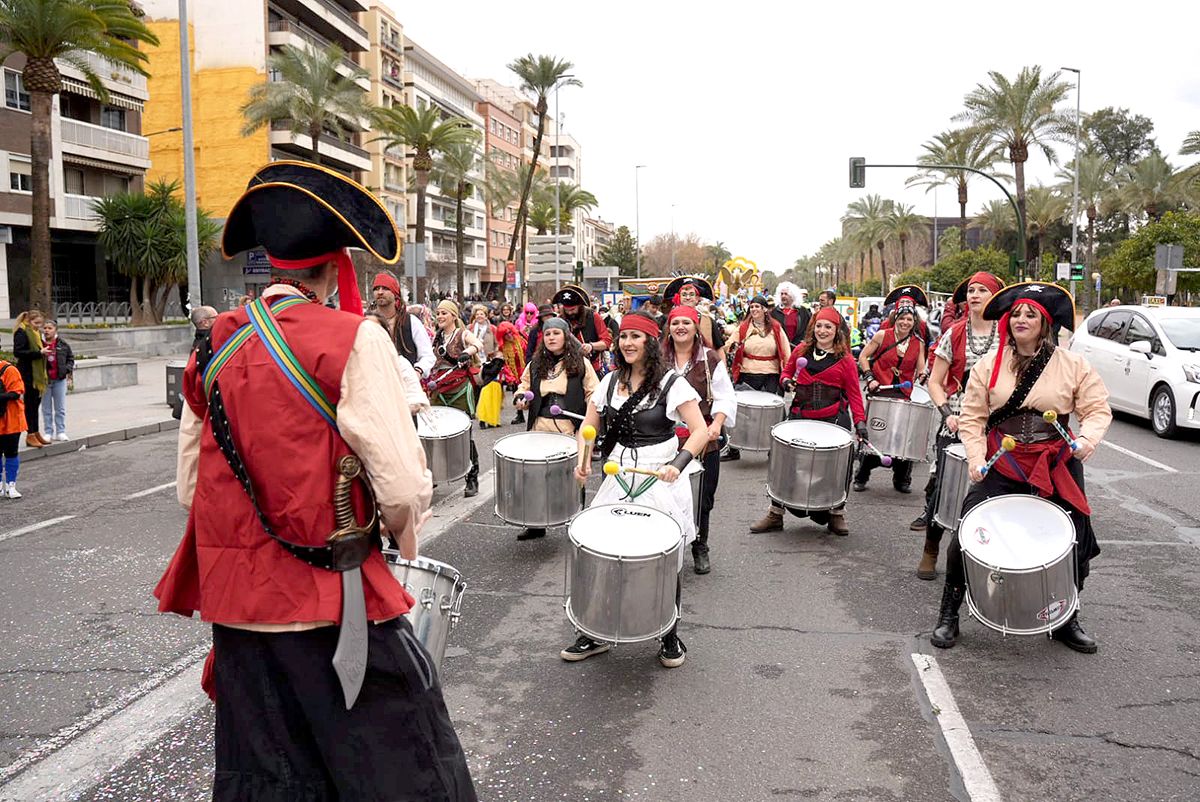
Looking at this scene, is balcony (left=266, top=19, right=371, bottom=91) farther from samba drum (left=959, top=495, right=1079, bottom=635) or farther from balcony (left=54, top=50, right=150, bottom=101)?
samba drum (left=959, top=495, right=1079, bottom=635)

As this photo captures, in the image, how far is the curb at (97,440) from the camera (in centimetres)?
1232

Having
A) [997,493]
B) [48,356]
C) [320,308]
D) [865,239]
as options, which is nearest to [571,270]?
[48,356]

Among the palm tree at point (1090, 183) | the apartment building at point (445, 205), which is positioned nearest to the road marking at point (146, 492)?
the palm tree at point (1090, 183)

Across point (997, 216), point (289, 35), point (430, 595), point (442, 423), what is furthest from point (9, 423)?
point (997, 216)

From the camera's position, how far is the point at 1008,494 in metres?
4.98

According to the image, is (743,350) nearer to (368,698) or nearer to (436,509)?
(436,509)

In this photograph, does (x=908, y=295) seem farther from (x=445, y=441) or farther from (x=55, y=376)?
(x=55, y=376)

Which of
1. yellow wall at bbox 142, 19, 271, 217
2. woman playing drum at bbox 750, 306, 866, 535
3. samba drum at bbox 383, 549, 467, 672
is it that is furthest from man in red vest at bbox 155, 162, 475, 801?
yellow wall at bbox 142, 19, 271, 217

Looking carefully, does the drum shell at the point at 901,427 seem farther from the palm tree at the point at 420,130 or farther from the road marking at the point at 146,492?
the palm tree at the point at 420,130

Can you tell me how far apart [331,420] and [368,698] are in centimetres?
69

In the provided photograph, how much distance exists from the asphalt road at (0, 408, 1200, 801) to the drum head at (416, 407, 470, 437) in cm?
83

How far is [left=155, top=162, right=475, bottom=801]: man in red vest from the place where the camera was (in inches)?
93.7

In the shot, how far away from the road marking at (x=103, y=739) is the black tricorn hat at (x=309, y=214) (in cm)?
234

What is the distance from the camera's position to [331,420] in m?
2.40
